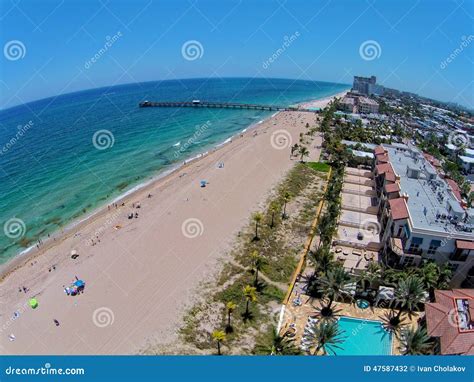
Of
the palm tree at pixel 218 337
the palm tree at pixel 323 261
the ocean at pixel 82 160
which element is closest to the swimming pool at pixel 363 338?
the palm tree at pixel 323 261

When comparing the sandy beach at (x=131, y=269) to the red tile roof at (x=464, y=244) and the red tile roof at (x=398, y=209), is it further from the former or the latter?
the red tile roof at (x=464, y=244)

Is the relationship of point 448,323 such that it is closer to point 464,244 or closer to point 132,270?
point 464,244

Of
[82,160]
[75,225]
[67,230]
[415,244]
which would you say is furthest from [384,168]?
[82,160]

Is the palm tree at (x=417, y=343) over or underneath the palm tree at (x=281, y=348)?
over

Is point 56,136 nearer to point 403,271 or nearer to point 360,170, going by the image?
point 360,170

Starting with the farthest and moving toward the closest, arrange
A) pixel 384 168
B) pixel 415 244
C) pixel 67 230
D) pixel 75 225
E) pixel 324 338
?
pixel 75 225 < pixel 67 230 < pixel 384 168 < pixel 415 244 < pixel 324 338

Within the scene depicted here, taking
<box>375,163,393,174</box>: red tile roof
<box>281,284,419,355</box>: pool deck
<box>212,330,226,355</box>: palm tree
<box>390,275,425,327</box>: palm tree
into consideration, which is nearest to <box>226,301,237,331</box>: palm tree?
<box>212,330,226,355</box>: palm tree

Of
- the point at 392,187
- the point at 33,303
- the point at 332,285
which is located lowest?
the point at 33,303

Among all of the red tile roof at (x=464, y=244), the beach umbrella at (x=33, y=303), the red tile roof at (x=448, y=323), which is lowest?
the beach umbrella at (x=33, y=303)
